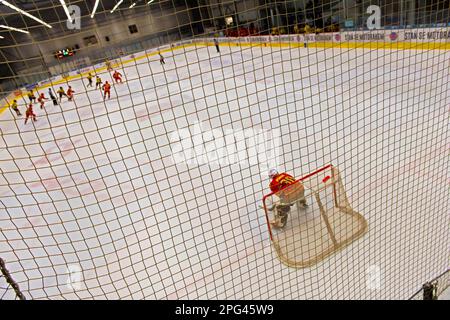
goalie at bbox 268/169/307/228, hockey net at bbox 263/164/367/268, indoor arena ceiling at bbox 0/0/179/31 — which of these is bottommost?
hockey net at bbox 263/164/367/268

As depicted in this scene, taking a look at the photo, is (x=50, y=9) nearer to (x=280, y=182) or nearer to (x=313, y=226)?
(x=280, y=182)

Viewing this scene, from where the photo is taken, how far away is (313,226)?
140 inches

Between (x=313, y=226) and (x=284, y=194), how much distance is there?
0.56m

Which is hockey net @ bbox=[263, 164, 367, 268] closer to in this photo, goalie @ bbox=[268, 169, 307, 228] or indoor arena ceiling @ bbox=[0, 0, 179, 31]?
goalie @ bbox=[268, 169, 307, 228]

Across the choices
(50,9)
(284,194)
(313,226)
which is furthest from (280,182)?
(50,9)

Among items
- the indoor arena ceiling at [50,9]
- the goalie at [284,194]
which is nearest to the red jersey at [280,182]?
the goalie at [284,194]

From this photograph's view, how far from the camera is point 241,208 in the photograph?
436 centimetres

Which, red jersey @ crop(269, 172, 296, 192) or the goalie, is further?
red jersey @ crop(269, 172, 296, 192)

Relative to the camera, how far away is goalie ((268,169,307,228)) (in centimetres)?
339

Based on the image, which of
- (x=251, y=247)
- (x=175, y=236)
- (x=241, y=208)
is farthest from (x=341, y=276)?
(x=175, y=236)

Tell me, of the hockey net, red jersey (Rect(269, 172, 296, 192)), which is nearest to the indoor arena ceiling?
red jersey (Rect(269, 172, 296, 192))
